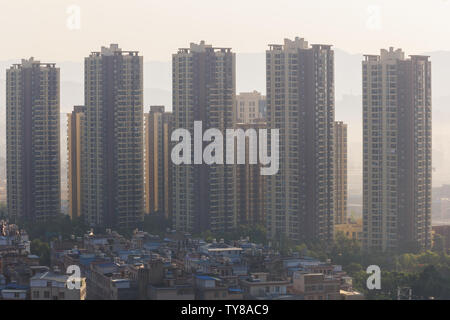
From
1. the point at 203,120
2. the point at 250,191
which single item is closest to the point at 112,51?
the point at 203,120

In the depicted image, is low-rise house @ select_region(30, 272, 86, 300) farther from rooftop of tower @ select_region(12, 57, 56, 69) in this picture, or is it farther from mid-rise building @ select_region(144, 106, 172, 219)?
rooftop of tower @ select_region(12, 57, 56, 69)

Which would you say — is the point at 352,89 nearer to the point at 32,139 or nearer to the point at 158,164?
the point at 158,164

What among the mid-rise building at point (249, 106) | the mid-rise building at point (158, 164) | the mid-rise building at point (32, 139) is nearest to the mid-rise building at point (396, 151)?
the mid-rise building at point (249, 106)

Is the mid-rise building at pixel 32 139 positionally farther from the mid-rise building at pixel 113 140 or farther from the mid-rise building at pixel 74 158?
the mid-rise building at pixel 113 140

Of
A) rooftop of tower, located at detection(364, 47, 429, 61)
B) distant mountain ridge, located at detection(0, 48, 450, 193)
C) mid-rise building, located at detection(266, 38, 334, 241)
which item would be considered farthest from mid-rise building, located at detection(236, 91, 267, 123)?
rooftop of tower, located at detection(364, 47, 429, 61)

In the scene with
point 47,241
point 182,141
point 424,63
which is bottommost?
point 47,241
